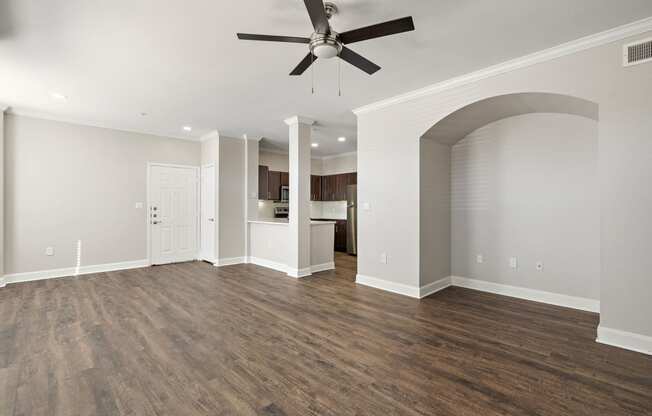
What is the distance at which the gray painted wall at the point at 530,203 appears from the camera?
3590mm

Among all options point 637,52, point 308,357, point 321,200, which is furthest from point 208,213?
point 637,52

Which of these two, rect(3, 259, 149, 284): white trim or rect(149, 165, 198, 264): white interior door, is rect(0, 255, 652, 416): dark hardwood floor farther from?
rect(149, 165, 198, 264): white interior door

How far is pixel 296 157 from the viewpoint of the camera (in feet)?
17.4

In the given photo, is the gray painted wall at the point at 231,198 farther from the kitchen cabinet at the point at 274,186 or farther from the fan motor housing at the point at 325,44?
the fan motor housing at the point at 325,44

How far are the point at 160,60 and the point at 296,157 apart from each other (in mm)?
2538

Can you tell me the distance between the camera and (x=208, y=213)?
6621 millimetres

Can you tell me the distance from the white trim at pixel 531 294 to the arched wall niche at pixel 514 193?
5 cm

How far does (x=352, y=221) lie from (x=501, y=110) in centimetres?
446

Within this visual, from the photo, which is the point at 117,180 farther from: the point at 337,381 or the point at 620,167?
the point at 620,167

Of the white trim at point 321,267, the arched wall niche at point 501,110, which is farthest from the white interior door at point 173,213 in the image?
the arched wall niche at point 501,110

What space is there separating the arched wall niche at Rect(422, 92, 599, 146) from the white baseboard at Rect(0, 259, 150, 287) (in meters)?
5.81

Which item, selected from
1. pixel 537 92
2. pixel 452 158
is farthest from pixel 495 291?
pixel 537 92

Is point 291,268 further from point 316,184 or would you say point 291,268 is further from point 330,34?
point 316,184

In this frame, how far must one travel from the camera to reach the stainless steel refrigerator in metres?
7.60
